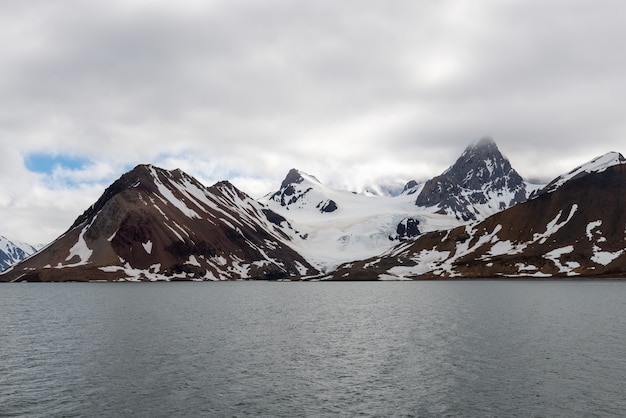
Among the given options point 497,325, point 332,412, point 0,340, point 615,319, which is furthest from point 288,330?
point 615,319

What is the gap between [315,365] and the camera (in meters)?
62.3

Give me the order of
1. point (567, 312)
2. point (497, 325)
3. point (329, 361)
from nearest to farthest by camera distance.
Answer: point (329, 361), point (497, 325), point (567, 312)

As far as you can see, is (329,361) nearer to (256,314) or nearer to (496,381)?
(496,381)

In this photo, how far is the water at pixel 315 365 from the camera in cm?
4569

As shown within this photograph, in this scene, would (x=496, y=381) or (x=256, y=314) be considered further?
(x=256, y=314)

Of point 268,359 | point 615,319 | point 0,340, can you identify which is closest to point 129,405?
point 268,359

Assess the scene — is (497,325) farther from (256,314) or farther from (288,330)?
(256,314)

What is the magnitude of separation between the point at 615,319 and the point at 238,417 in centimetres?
8846

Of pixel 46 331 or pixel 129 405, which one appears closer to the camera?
pixel 129 405

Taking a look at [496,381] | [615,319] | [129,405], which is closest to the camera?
[129,405]

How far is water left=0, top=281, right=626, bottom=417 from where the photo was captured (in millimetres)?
45688

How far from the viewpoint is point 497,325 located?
9700cm

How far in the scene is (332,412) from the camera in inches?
1726

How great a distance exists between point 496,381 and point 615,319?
63269mm
